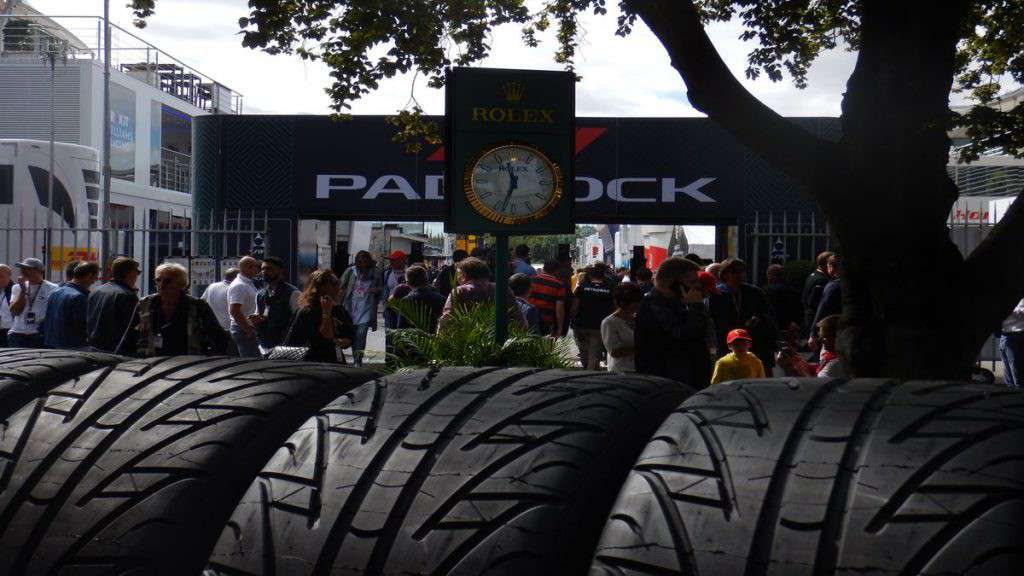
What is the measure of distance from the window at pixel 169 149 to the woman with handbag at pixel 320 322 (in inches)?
1075

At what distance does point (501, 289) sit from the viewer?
723 centimetres

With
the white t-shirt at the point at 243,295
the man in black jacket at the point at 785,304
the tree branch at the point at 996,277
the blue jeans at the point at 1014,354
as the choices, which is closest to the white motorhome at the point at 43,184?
the white t-shirt at the point at 243,295

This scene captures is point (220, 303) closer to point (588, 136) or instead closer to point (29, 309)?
point (29, 309)

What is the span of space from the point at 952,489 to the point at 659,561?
1.53 ft

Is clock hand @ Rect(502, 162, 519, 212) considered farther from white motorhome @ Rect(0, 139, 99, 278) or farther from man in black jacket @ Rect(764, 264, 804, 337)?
white motorhome @ Rect(0, 139, 99, 278)

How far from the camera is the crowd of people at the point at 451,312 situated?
753 centimetres

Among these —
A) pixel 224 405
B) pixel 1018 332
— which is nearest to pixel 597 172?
pixel 1018 332

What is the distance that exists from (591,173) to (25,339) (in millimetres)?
9723

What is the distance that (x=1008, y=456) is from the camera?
166 centimetres

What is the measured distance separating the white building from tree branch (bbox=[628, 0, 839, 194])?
25357 mm

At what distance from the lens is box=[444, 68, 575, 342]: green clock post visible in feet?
24.1

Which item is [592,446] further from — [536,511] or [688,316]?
[688,316]

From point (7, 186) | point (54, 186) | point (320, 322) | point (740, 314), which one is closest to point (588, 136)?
point (740, 314)

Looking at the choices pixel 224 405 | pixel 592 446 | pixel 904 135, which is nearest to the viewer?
pixel 592 446
